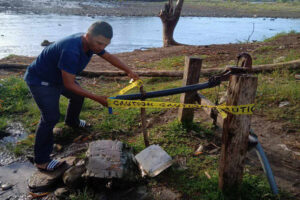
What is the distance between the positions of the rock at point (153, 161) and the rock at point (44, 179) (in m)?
1.02

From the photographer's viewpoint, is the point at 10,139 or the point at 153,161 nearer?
the point at 153,161

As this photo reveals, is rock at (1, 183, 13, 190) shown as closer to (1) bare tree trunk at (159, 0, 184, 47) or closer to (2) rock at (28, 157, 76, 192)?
(2) rock at (28, 157, 76, 192)

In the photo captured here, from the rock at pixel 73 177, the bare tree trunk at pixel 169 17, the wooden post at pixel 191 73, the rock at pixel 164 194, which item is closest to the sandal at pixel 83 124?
the rock at pixel 73 177

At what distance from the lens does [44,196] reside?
10.4ft

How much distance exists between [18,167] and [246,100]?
10.7ft

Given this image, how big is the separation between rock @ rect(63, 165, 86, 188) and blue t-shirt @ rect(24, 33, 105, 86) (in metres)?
1.10

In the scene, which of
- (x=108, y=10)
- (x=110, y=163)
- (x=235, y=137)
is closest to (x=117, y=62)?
(x=110, y=163)

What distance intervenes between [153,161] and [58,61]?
168 centimetres

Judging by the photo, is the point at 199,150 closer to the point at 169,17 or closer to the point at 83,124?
the point at 83,124

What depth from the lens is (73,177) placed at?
3168mm

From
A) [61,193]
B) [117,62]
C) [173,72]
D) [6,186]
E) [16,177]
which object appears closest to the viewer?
[61,193]

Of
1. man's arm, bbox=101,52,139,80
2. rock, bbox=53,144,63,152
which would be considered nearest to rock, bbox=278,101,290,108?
man's arm, bbox=101,52,139,80

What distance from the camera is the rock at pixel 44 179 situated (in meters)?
3.28

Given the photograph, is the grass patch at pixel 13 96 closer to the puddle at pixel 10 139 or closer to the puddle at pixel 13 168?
the puddle at pixel 10 139
